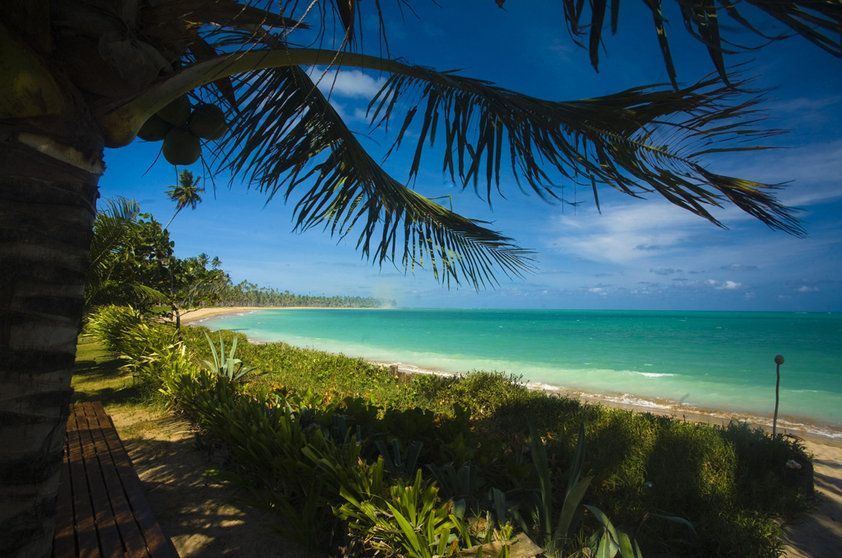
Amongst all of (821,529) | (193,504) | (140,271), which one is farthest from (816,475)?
(140,271)

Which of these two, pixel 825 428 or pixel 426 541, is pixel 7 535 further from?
pixel 825 428

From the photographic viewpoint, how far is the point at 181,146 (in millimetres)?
1490

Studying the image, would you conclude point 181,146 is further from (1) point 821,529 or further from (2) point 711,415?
(2) point 711,415

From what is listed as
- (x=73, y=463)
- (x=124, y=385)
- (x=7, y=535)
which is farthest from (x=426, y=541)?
(x=124, y=385)

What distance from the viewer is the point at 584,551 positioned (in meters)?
2.03

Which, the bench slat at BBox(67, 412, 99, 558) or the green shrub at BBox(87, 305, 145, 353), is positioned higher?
the green shrub at BBox(87, 305, 145, 353)

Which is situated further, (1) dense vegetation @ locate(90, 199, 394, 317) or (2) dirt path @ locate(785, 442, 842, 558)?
(1) dense vegetation @ locate(90, 199, 394, 317)

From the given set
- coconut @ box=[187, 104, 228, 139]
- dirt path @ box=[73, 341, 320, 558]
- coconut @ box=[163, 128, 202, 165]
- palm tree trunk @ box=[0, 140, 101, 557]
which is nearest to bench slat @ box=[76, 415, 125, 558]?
dirt path @ box=[73, 341, 320, 558]

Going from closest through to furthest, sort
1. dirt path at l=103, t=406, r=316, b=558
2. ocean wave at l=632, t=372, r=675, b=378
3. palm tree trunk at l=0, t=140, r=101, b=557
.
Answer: palm tree trunk at l=0, t=140, r=101, b=557, dirt path at l=103, t=406, r=316, b=558, ocean wave at l=632, t=372, r=675, b=378

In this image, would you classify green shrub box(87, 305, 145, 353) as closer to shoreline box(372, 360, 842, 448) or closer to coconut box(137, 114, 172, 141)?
shoreline box(372, 360, 842, 448)

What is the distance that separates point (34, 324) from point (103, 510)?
8.05ft

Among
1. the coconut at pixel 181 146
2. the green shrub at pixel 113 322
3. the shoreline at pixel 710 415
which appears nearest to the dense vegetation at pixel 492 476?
the coconut at pixel 181 146

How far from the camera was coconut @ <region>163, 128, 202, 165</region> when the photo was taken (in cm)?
147

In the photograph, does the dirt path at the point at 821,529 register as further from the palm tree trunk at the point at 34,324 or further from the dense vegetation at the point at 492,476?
the palm tree trunk at the point at 34,324
